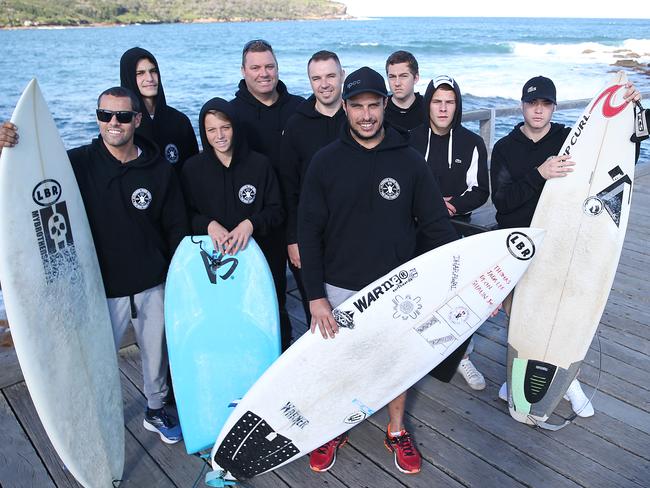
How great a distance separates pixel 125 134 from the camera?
207 centimetres

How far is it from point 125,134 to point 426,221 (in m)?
1.28

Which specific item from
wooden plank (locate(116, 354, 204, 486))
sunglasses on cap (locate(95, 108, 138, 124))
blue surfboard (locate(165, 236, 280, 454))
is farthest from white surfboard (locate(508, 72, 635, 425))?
sunglasses on cap (locate(95, 108, 138, 124))

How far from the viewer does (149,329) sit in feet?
7.72

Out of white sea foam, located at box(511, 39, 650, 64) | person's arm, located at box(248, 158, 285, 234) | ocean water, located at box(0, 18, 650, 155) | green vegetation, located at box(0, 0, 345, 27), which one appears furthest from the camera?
green vegetation, located at box(0, 0, 345, 27)

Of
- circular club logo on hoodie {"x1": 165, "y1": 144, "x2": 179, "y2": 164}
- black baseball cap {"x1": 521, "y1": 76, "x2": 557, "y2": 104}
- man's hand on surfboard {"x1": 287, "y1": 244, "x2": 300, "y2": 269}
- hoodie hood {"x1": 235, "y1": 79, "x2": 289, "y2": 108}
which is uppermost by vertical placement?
black baseball cap {"x1": 521, "y1": 76, "x2": 557, "y2": 104}

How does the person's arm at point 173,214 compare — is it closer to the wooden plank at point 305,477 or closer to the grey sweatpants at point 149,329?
the grey sweatpants at point 149,329

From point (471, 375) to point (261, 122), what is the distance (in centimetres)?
180

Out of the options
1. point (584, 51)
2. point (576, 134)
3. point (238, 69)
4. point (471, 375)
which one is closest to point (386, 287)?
point (471, 375)

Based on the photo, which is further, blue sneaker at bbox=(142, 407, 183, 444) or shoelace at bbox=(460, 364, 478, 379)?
shoelace at bbox=(460, 364, 478, 379)

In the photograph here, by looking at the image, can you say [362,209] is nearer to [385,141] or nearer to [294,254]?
[385,141]

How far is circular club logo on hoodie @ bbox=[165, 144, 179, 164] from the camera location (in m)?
2.70

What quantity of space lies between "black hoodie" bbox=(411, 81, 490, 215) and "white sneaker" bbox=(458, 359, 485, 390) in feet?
2.78

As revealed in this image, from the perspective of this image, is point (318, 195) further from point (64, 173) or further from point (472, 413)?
point (472, 413)

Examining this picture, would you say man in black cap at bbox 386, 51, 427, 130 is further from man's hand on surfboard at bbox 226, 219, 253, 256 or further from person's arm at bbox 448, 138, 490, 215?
man's hand on surfboard at bbox 226, 219, 253, 256
